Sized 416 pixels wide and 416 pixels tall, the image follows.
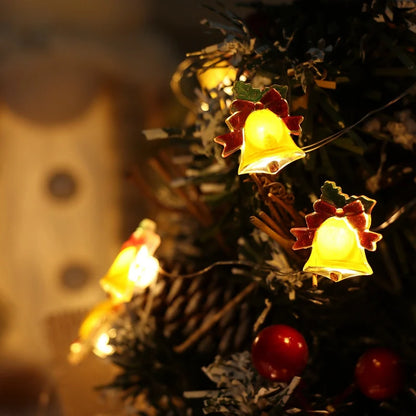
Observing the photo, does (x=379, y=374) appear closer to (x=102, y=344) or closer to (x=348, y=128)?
(x=348, y=128)

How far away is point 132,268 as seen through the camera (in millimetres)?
476

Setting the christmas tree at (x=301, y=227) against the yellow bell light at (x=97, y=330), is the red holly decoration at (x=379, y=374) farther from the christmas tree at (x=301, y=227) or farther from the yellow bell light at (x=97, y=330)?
the yellow bell light at (x=97, y=330)

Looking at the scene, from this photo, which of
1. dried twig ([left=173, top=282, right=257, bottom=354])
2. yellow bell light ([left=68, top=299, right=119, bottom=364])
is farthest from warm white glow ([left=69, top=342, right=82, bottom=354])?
dried twig ([left=173, top=282, right=257, bottom=354])

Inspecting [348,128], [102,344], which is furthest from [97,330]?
[348,128]

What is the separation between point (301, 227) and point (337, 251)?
58 millimetres

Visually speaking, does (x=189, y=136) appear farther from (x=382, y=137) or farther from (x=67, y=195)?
(x=67, y=195)

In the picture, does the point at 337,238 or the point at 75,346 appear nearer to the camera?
the point at 337,238

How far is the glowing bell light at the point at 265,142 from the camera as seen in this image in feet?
1.17

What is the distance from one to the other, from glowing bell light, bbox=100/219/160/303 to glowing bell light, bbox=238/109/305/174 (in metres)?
0.17

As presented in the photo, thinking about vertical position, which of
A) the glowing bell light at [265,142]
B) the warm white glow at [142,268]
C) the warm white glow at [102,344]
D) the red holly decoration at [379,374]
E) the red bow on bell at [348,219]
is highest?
the glowing bell light at [265,142]

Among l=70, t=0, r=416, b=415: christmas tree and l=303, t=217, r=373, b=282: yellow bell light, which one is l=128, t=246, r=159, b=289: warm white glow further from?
l=303, t=217, r=373, b=282: yellow bell light

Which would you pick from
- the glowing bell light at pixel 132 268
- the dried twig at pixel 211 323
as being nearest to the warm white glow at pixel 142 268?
the glowing bell light at pixel 132 268

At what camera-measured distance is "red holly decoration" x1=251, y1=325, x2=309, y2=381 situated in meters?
0.42

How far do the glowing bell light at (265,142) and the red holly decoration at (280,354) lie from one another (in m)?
0.16
